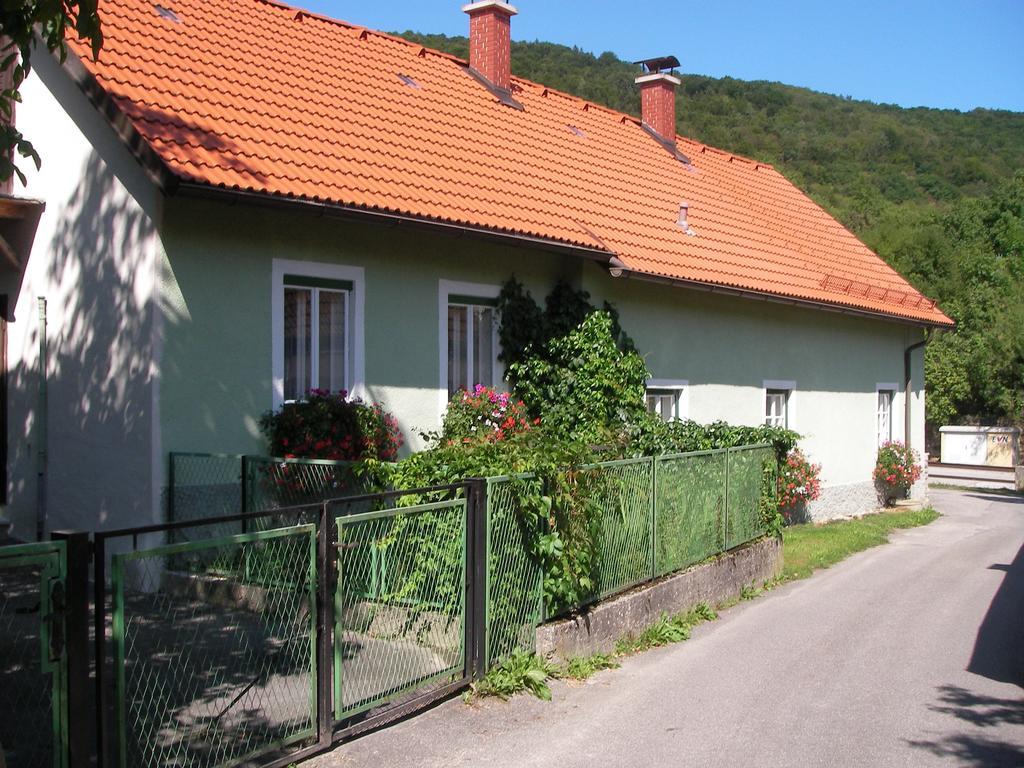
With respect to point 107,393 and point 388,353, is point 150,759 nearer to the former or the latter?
point 107,393

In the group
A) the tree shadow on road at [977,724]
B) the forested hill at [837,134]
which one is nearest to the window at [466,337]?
the tree shadow on road at [977,724]

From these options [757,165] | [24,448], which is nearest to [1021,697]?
[24,448]

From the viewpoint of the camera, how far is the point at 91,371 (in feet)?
31.3

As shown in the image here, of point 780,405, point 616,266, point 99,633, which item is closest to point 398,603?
point 99,633

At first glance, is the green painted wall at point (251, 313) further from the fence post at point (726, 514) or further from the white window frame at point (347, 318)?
the fence post at point (726, 514)

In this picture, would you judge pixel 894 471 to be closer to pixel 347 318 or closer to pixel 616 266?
pixel 616 266

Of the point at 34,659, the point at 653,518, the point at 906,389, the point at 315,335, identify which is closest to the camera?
the point at 34,659

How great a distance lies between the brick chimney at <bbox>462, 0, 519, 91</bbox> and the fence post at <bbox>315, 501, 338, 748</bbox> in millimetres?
11791

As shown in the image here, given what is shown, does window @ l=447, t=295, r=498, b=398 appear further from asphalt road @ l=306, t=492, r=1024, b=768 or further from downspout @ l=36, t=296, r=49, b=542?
downspout @ l=36, t=296, r=49, b=542

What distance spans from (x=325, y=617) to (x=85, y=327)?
537 cm

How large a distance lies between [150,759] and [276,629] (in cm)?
95

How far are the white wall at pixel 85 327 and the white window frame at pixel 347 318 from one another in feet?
3.81

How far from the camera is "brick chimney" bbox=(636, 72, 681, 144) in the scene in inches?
791

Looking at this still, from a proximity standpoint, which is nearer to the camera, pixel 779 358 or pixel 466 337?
pixel 466 337
